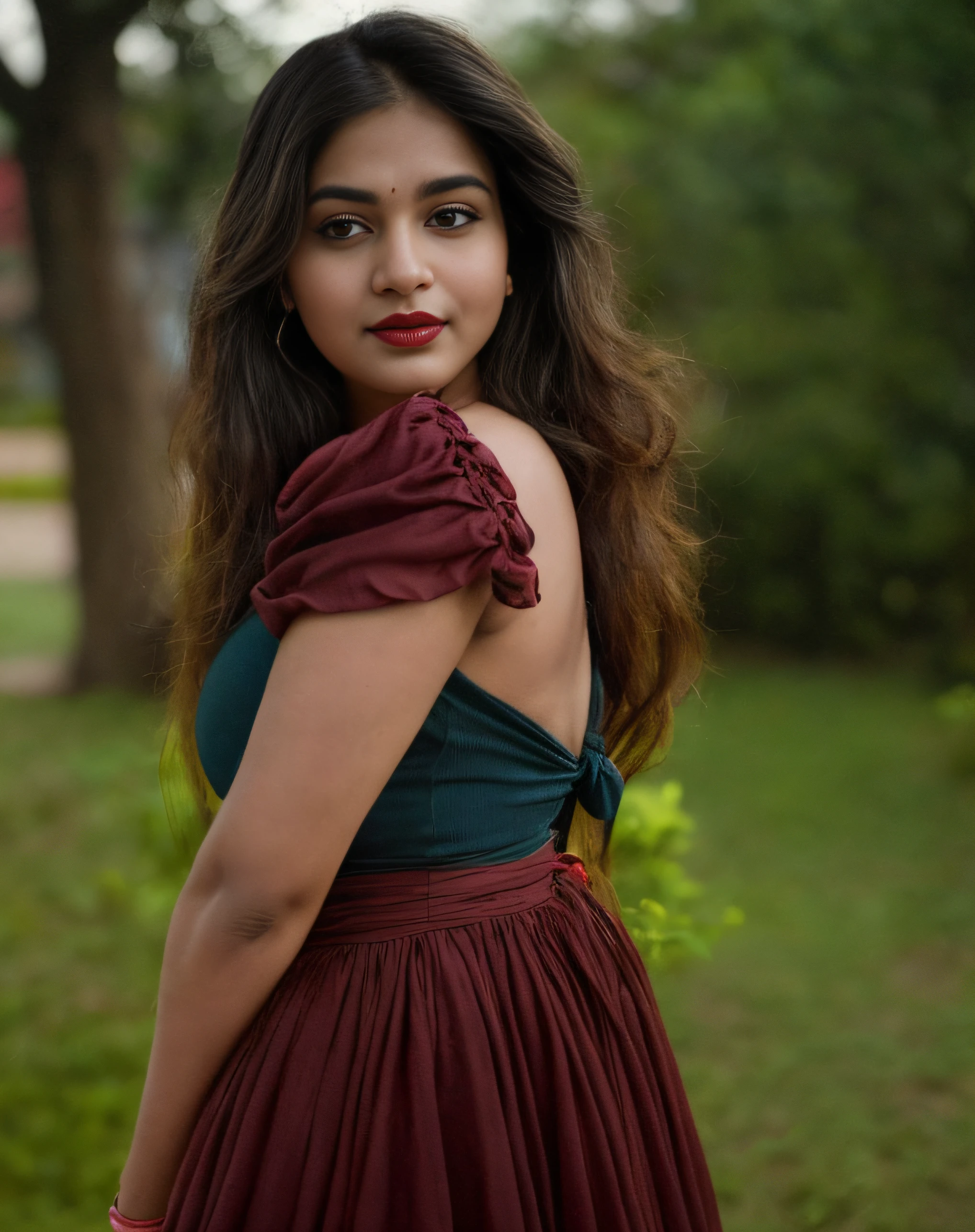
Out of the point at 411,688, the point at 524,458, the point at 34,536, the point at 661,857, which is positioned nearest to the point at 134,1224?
the point at 411,688

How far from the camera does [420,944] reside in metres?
1.40

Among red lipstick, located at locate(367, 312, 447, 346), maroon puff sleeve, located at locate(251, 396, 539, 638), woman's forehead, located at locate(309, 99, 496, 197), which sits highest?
woman's forehead, located at locate(309, 99, 496, 197)

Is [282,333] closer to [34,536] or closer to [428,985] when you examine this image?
[428,985]

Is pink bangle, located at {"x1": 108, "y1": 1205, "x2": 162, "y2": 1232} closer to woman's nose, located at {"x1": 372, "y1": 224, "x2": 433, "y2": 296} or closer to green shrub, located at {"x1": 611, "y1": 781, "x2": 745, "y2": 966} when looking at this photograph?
woman's nose, located at {"x1": 372, "y1": 224, "x2": 433, "y2": 296}

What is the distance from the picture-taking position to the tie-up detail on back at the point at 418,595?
1.23m

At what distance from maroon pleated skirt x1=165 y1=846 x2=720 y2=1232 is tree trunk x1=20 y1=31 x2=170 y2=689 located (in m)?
5.86

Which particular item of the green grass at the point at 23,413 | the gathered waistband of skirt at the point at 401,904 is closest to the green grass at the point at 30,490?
the green grass at the point at 23,413

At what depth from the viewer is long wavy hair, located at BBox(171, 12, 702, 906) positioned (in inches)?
61.3

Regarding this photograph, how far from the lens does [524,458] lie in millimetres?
1431

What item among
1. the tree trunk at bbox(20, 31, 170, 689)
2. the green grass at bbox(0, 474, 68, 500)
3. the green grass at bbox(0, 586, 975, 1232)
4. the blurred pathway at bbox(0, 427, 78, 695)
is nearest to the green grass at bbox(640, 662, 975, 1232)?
the green grass at bbox(0, 586, 975, 1232)

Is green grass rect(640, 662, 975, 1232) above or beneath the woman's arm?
beneath

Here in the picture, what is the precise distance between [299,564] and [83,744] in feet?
21.3

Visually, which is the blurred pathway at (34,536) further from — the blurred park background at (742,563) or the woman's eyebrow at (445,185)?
the woman's eyebrow at (445,185)

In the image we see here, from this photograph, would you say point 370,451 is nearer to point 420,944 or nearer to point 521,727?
point 521,727
